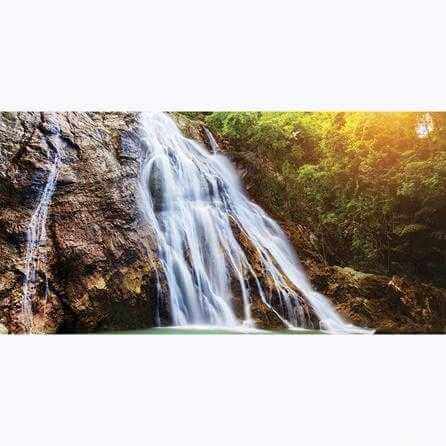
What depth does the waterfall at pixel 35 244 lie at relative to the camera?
3275 millimetres

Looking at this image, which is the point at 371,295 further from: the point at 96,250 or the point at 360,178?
the point at 96,250

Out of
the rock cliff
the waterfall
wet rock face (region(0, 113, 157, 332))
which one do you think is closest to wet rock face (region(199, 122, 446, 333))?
the rock cliff

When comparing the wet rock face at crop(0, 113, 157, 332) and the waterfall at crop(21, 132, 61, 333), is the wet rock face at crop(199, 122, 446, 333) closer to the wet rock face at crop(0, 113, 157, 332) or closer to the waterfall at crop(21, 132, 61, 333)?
the wet rock face at crop(0, 113, 157, 332)

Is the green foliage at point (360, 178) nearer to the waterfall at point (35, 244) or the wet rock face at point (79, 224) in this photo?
the wet rock face at point (79, 224)

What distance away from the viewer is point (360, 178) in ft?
11.3

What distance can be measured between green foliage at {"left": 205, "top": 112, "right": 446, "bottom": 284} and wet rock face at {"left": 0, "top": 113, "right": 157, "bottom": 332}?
657 mm

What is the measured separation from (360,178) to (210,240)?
3.13 ft

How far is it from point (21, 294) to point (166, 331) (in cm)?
83

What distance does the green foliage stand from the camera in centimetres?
337

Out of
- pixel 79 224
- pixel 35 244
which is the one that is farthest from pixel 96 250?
pixel 35 244
